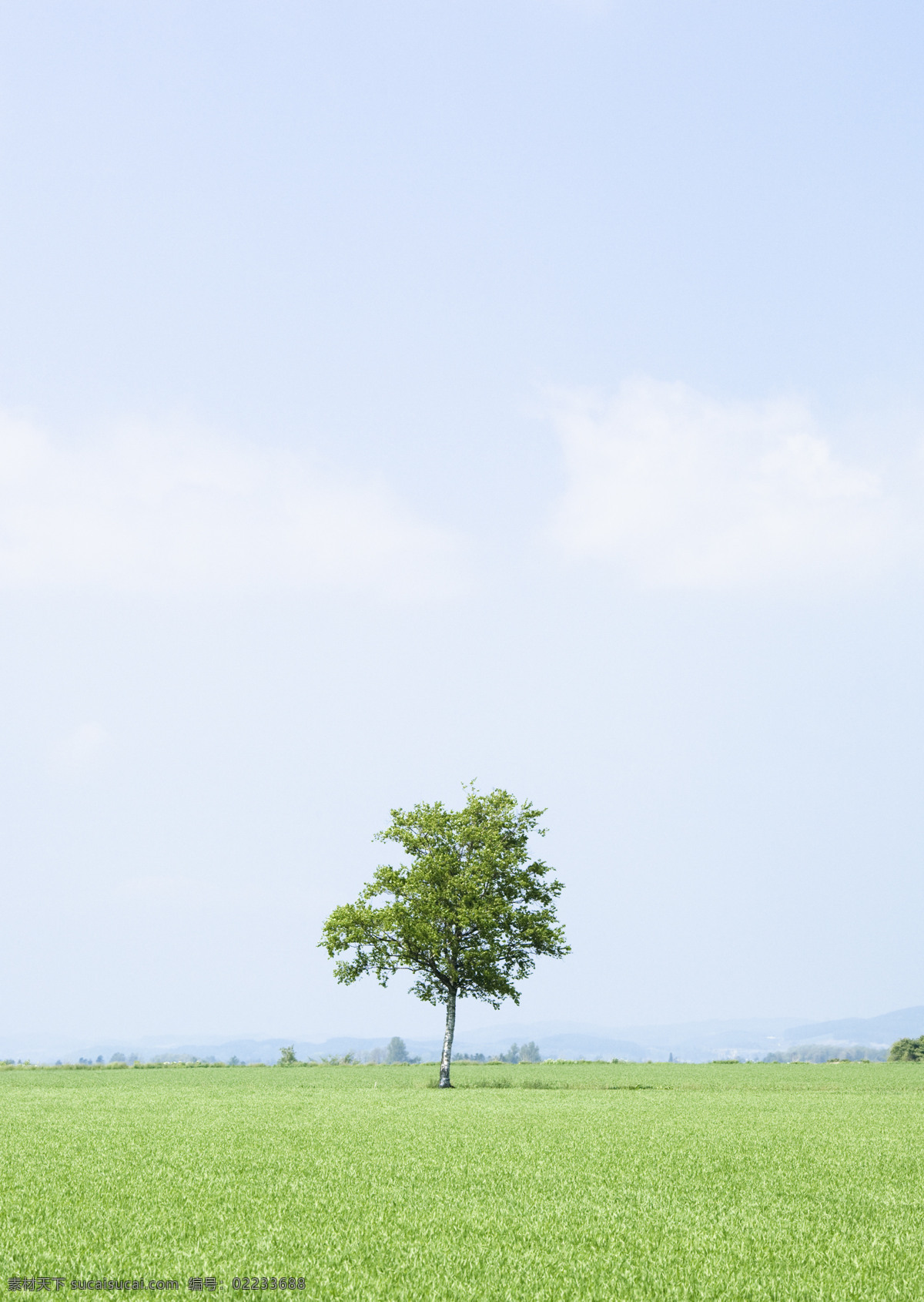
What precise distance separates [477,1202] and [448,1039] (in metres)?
38.7

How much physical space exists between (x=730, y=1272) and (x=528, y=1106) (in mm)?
24348

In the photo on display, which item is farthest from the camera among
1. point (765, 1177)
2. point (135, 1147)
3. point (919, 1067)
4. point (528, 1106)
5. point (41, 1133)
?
point (919, 1067)

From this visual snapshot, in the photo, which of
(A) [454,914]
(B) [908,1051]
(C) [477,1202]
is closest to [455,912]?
(A) [454,914]

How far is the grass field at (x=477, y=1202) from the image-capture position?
9.84 m

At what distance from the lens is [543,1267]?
1010cm

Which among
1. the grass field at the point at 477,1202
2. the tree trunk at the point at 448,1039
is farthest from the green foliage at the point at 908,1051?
the grass field at the point at 477,1202

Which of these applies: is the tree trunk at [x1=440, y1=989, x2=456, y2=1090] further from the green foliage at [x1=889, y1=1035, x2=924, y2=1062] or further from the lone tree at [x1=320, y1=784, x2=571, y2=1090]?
the green foliage at [x1=889, y1=1035, x2=924, y2=1062]

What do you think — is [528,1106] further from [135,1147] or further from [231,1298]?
[231,1298]

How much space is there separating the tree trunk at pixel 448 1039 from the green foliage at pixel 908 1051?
71222 millimetres

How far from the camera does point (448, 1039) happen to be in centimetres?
5000

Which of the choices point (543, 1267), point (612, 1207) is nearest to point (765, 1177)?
point (612, 1207)

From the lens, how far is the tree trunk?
164 ft

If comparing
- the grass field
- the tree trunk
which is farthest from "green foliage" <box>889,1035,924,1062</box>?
the grass field

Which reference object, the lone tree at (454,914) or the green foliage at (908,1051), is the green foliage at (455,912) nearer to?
the lone tree at (454,914)
